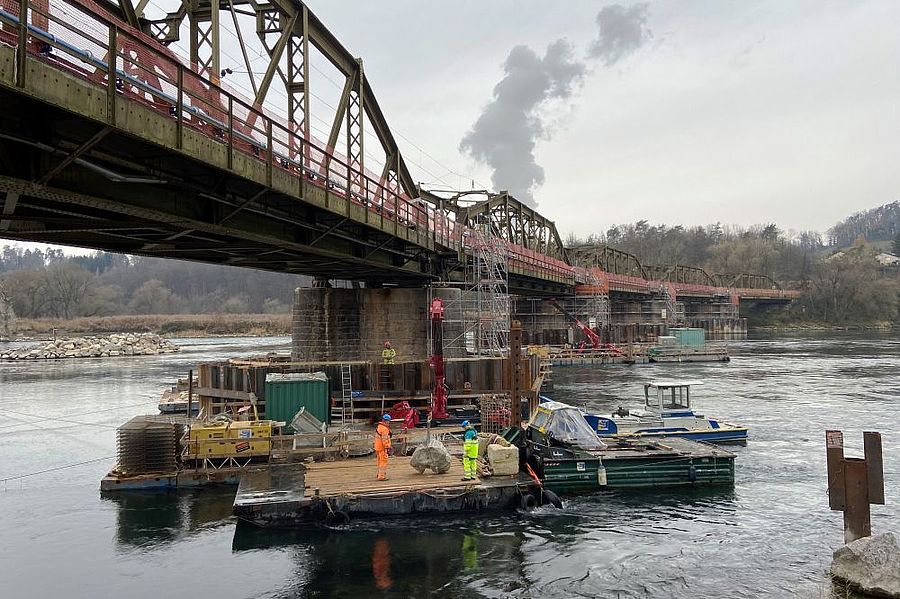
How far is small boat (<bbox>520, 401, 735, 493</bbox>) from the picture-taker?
2259 cm

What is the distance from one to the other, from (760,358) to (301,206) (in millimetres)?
72595

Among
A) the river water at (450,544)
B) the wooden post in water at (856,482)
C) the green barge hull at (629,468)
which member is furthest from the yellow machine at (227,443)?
the wooden post in water at (856,482)

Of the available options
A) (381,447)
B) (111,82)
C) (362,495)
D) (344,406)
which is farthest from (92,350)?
(111,82)

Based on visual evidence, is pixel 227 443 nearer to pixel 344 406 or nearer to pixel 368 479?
pixel 368 479

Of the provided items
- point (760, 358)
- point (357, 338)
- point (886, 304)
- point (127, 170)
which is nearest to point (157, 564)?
point (127, 170)

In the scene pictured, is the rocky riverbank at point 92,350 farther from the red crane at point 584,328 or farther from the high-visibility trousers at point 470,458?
the high-visibility trousers at point 470,458

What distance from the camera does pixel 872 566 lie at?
14695mm

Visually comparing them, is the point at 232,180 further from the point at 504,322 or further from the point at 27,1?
the point at 504,322

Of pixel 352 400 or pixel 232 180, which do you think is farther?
pixel 352 400

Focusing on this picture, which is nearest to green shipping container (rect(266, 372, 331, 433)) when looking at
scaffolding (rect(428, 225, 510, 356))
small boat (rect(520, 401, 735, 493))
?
small boat (rect(520, 401, 735, 493))

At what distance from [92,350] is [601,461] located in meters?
92.5

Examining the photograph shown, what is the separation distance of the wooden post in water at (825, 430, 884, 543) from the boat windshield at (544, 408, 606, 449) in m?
8.80

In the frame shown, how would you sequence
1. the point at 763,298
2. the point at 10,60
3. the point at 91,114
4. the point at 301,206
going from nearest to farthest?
1. the point at 10,60
2. the point at 91,114
3. the point at 301,206
4. the point at 763,298

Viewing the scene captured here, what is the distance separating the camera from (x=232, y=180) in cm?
1805
